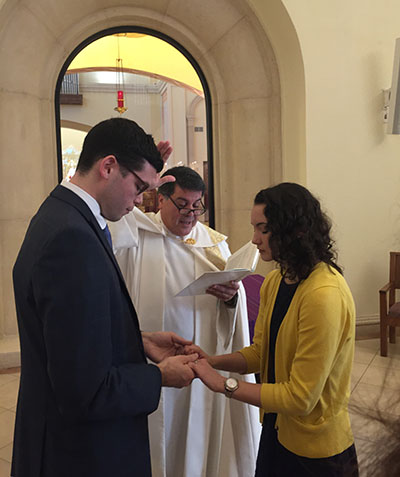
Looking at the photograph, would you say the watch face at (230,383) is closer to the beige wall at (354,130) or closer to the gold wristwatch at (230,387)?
the gold wristwatch at (230,387)

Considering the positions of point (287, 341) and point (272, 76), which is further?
point (272, 76)

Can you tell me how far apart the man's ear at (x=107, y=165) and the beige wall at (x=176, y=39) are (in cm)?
399

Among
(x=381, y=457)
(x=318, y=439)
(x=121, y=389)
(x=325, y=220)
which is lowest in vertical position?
(x=318, y=439)

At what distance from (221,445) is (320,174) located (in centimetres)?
364

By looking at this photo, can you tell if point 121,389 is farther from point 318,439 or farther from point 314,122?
point 314,122

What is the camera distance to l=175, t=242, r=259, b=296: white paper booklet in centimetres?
199

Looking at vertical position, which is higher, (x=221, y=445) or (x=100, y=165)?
(x=100, y=165)

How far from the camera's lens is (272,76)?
5.66 m

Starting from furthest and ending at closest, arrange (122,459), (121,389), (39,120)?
(39,120) < (122,459) < (121,389)

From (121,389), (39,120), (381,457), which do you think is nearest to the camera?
(381,457)

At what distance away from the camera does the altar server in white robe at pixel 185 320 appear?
2463 millimetres

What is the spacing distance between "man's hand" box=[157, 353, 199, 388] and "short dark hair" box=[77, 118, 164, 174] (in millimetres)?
670

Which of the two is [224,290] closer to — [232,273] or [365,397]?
[232,273]

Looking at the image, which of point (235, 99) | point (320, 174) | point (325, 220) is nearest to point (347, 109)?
point (320, 174)
